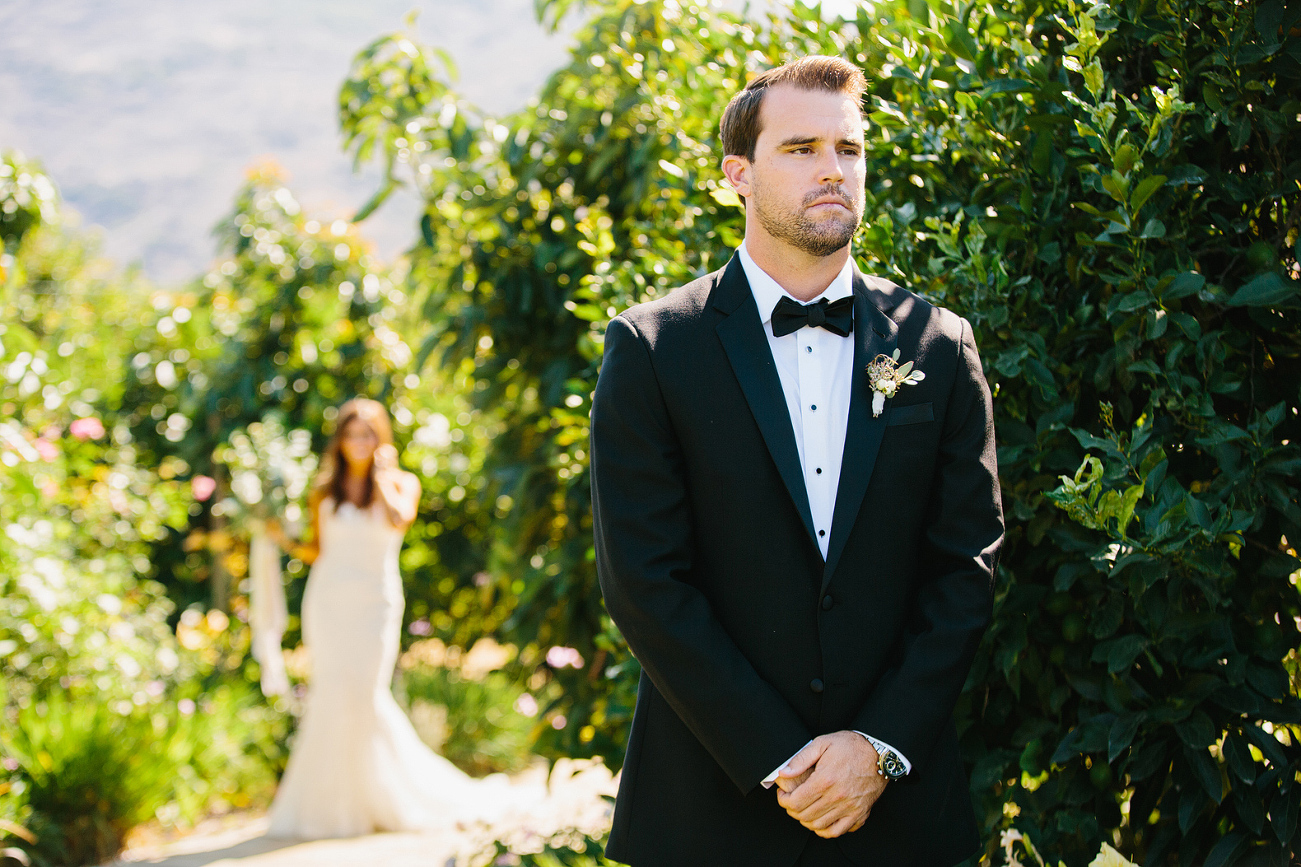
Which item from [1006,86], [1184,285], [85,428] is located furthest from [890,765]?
[85,428]

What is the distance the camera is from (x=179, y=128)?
57188mm

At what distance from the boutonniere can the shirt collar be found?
0.14m

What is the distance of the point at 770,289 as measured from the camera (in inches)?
67.1

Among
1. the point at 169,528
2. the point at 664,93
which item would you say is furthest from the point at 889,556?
the point at 169,528

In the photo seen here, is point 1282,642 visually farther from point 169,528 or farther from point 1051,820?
point 169,528

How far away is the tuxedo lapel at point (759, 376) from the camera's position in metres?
1.58

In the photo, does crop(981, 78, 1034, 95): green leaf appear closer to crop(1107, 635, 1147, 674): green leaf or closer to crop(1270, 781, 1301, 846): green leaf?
crop(1107, 635, 1147, 674): green leaf

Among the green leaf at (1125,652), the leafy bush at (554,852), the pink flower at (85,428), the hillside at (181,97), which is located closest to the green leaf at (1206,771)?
the green leaf at (1125,652)

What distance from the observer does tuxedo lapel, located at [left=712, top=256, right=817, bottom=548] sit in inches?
62.2

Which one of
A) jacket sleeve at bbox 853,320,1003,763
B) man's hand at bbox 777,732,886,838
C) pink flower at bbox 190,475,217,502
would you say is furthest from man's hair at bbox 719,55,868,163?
pink flower at bbox 190,475,217,502

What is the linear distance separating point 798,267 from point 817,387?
0.69 ft

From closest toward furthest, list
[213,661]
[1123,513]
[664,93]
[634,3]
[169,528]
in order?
[1123,513] → [664,93] → [634,3] → [213,661] → [169,528]

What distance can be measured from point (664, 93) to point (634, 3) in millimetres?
702

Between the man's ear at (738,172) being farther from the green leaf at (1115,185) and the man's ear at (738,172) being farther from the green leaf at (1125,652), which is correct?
the green leaf at (1125,652)
